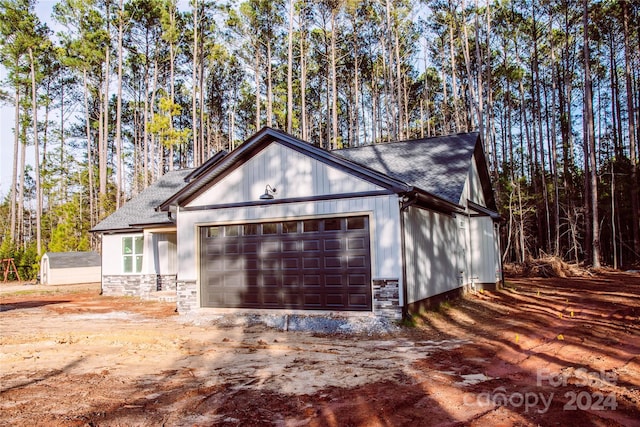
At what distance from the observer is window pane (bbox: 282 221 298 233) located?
34.0 feet

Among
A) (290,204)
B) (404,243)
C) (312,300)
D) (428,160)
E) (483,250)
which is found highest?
(428,160)

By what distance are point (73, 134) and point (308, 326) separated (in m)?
37.0

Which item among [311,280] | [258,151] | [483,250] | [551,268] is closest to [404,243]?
Answer: [311,280]

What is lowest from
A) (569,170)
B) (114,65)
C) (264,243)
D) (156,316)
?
(156,316)

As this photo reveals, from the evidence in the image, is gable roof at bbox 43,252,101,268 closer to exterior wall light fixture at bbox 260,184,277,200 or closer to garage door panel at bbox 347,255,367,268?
exterior wall light fixture at bbox 260,184,277,200

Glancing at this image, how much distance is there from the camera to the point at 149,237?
16719mm

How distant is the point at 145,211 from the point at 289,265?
10.0m

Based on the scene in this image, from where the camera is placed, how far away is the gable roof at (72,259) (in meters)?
23.1

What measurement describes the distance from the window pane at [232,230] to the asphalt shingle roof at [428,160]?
3.27m

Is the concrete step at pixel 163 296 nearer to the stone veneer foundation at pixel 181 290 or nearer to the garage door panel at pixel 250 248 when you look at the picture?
the stone veneer foundation at pixel 181 290

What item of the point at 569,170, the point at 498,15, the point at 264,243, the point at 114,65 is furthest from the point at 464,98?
the point at 264,243

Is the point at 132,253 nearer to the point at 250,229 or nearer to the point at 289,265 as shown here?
the point at 250,229

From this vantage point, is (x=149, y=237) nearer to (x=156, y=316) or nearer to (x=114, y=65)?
(x=156, y=316)

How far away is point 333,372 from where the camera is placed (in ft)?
20.1
